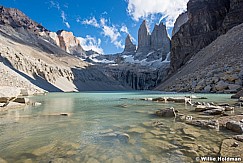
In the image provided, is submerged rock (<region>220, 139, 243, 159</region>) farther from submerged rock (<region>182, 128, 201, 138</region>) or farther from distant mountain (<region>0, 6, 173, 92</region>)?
distant mountain (<region>0, 6, 173, 92</region>)

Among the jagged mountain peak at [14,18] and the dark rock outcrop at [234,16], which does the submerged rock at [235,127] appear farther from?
the jagged mountain peak at [14,18]

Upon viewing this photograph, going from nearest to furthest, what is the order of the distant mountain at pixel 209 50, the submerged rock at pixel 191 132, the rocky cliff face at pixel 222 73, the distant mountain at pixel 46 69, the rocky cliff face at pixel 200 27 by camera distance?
1. the submerged rock at pixel 191 132
2. the rocky cliff face at pixel 222 73
3. the distant mountain at pixel 209 50
4. the distant mountain at pixel 46 69
5. the rocky cliff face at pixel 200 27

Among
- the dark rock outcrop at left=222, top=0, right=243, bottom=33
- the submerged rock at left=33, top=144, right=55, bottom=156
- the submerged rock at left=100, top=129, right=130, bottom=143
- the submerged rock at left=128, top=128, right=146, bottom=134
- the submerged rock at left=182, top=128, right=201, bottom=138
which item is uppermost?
the dark rock outcrop at left=222, top=0, right=243, bottom=33

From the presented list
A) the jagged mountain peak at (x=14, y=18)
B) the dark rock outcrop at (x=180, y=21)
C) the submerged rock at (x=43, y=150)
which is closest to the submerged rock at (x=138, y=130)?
the submerged rock at (x=43, y=150)

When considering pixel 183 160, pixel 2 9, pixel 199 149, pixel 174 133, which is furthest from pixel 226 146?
pixel 2 9

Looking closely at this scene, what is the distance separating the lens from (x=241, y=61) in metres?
39.3

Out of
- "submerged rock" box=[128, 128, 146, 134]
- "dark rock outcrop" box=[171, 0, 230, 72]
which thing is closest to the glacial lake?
"submerged rock" box=[128, 128, 146, 134]

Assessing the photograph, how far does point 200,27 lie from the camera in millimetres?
84312

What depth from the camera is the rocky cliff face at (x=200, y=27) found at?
8006cm

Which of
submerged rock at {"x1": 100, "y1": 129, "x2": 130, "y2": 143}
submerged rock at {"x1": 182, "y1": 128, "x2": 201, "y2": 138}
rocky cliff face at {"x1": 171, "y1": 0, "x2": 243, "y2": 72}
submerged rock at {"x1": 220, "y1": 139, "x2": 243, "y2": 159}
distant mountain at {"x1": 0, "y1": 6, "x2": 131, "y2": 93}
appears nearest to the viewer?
submerged rock at {"x1": 220, "y1": 139, "x2": 243, "y2": 159}

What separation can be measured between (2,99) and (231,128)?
19.1m

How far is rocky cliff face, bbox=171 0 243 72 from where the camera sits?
80.1m

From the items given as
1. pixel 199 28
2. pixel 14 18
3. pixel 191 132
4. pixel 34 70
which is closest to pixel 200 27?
pixel 199 28

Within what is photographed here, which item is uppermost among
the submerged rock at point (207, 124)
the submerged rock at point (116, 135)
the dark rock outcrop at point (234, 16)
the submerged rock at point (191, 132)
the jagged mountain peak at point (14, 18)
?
the jagged mountain peak at point (14, 18)
